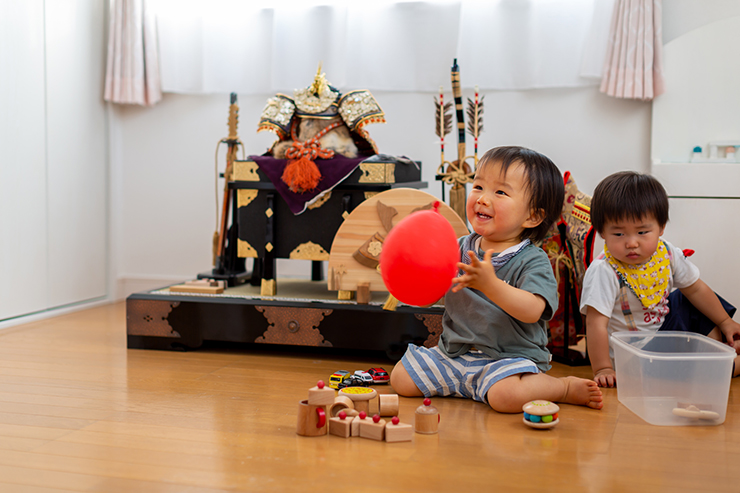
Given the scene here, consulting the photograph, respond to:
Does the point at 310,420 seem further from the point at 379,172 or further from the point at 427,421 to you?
the point at 379,172

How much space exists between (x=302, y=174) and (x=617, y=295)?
1.00m

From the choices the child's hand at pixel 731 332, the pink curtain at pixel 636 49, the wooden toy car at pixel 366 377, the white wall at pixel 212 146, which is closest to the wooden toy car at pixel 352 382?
the wooden toy car at pixel 366 377

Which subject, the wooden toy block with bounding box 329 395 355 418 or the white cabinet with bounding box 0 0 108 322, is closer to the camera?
the wooden toy block with bounding box 329 395 355 418

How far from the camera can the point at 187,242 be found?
3.12m

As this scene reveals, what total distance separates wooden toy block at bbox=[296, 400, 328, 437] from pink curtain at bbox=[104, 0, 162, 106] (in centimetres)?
214

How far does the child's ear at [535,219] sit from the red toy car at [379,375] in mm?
545

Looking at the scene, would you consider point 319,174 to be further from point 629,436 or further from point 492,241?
point 629,436

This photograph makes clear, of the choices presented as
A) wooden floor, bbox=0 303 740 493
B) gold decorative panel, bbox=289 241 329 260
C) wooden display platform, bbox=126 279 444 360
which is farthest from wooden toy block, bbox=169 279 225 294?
wooden floor, bbox=0 303 740 493

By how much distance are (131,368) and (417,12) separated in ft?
5.96

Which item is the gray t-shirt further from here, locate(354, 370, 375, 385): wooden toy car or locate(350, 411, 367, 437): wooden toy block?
locate(350, 411, 367, 437): wooden toy block

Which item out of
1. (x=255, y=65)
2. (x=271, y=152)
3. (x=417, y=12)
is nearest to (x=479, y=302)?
(x=271, y=152)

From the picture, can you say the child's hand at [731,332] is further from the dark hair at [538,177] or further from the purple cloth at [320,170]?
the purple cloth at [320,170]

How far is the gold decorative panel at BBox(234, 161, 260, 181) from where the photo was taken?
216 centimetres

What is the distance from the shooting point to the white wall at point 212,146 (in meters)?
2.70
